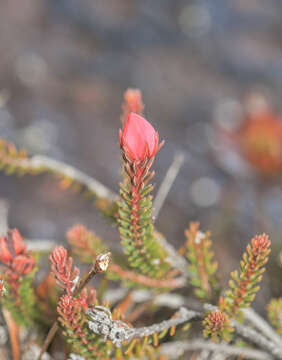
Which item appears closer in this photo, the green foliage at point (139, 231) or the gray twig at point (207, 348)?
the green foliage at point (139, 231)

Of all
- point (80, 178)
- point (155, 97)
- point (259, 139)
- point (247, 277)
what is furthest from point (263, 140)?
point (247, 277)

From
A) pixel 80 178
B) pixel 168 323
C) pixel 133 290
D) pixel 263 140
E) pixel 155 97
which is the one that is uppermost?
pixel 155 97

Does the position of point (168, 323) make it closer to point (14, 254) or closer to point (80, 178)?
point (14, 254)

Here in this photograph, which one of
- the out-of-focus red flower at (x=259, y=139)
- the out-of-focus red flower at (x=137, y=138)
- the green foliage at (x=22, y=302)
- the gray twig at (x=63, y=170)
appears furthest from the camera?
the out-of-focus red flower at (x=259, y=139)

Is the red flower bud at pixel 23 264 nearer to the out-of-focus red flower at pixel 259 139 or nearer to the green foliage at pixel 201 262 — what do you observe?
the green foliage at pixel 201 262

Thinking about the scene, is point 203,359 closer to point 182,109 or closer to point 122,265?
point 122,265

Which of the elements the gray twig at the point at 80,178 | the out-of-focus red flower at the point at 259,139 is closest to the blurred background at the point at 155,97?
the out-of-focus red flower at the point at 259,139

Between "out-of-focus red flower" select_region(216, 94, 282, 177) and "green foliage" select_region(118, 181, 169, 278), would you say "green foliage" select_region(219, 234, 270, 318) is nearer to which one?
"green foliage" select_region(118, 181, 169, 278)
